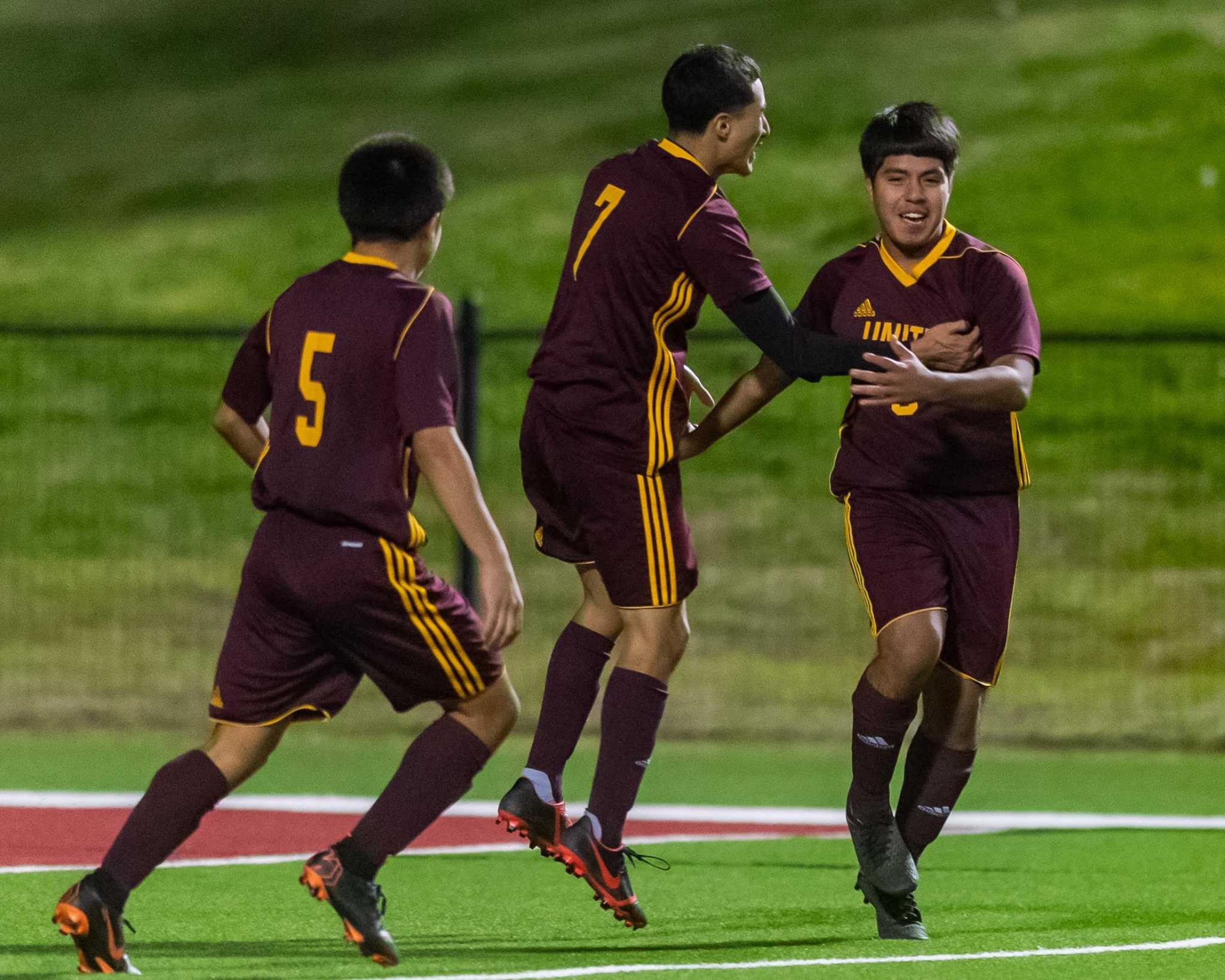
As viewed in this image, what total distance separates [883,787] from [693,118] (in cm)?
195

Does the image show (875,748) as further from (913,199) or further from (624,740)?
(913,199)

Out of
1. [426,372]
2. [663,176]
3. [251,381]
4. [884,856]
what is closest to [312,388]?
[426,372]

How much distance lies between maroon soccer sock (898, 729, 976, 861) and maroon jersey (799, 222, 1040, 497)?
0.77m

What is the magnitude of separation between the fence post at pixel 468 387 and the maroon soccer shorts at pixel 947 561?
5722mm

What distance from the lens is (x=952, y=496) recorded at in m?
6.58

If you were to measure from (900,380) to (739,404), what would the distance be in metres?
0.68

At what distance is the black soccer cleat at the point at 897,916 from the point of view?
641cm

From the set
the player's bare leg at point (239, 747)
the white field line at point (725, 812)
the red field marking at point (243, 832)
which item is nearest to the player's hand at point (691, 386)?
the player's bare leg at point (239, 747)

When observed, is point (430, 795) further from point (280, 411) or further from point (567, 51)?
point (567, 51)

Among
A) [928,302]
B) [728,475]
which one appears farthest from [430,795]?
[728,475]

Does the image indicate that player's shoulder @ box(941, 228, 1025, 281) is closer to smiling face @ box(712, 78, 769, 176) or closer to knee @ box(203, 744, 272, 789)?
smiling face @ box(712, 78, 769, 176)

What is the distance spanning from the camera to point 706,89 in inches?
260

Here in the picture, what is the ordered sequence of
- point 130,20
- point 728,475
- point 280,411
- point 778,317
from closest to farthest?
1. point 280,411
2. point 778,317
3. point 728,475
4. point 130,20

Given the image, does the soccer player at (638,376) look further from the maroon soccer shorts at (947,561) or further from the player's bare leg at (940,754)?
the player's bare leg at (940,754)
